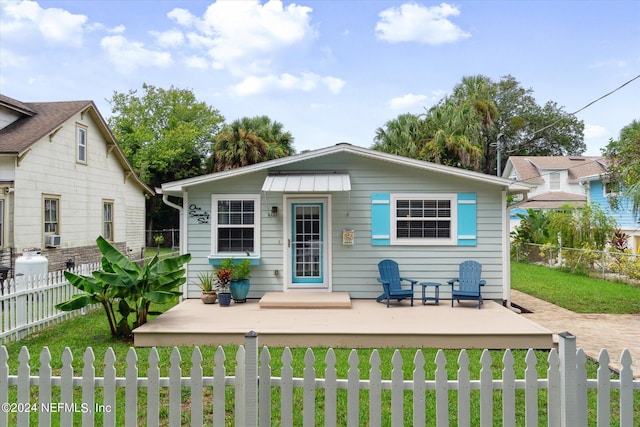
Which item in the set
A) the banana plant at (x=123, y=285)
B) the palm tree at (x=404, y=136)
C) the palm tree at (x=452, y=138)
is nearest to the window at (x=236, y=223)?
the banana plant at (x=123, y=285)

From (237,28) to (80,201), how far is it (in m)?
9.47

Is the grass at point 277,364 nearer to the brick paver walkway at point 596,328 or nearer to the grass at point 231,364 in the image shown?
the grass at point 231,364

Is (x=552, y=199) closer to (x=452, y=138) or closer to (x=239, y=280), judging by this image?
(x=452, y=138)

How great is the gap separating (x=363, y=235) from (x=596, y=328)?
4527mm

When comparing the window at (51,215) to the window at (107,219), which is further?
the window at (107,219)

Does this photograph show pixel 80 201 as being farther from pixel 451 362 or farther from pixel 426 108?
pixel 426 108

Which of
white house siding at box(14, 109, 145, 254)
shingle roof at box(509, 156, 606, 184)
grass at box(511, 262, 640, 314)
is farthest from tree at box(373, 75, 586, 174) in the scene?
white house siding at box(14, 109, 145, 254)

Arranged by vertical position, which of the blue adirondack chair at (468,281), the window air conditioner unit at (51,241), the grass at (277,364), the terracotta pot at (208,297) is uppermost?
the window air conditioner unit at (51,241)

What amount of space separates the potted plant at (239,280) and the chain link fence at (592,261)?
11.4 meters

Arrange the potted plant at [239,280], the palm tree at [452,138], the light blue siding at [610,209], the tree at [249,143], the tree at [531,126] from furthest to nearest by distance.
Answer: the tree at [531,126] → the tree at [249,143] → the palm tree at [452,138] → the light blue siding at [610,209] → the potted plant at [239,280]

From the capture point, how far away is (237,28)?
60.6ft

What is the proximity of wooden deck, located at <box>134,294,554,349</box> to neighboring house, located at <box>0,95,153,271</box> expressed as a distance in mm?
7301

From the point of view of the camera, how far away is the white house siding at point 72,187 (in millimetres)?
12219

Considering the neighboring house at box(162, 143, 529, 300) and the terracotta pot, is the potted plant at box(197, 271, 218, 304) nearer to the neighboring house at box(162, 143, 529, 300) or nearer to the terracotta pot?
the terracotta pot
